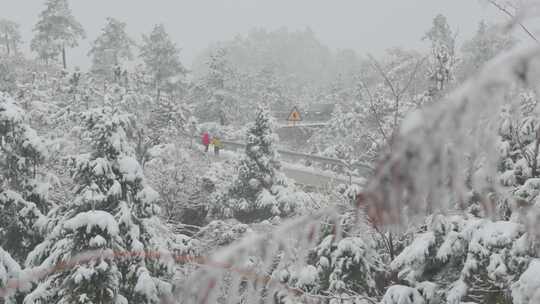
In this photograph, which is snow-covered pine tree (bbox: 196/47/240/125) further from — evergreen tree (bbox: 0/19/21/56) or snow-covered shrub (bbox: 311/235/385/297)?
evergreen tree (bbox: 0/19/21/56)

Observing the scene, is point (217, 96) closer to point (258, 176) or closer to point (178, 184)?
point (178, 184)

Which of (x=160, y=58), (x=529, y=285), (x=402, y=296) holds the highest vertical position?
(x=160, y=58)

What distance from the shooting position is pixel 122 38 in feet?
136

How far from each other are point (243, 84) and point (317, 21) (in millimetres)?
101944

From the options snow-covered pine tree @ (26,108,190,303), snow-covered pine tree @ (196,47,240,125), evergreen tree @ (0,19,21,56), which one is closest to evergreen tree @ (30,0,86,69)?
snow-covered pine tree @ (196,47,240,125)

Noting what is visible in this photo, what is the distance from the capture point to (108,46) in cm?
4041

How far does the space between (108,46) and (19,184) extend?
1331 inches

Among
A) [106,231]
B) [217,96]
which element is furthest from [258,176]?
[217,96]

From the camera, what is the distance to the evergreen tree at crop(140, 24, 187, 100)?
3856 cm

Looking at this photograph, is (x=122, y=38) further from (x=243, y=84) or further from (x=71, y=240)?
(x=71, y=240)

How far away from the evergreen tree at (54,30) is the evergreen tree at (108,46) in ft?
15.6

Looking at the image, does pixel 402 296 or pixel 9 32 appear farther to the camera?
pixel 9 32

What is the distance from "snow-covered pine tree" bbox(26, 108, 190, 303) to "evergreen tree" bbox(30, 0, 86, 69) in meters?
39.4

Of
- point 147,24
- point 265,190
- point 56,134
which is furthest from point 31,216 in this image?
point 147,24
